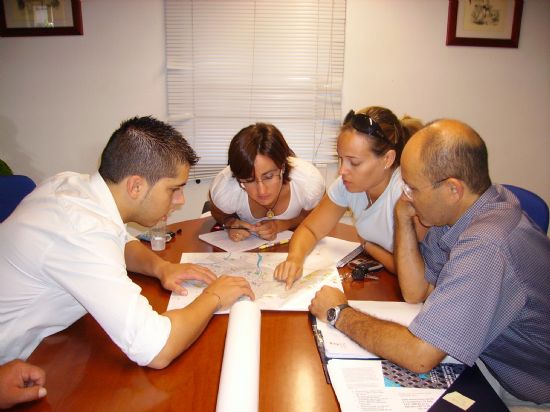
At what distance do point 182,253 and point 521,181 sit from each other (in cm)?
294

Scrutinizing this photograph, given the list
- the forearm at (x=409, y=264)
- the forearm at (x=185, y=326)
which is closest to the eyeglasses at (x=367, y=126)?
the forearm at (x=409, y=264)

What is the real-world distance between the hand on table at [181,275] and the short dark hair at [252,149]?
1.95 ft

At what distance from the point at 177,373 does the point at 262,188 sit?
1.05 metres


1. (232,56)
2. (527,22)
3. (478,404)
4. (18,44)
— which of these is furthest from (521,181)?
(18,44)

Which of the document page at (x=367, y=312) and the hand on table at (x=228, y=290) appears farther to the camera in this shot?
the hand on table at (x=228, y=290)

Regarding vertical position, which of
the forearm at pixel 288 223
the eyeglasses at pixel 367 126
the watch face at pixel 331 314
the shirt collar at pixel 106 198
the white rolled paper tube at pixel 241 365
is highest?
the eyeglasses at pixel 367 126

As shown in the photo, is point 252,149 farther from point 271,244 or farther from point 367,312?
point 367,312

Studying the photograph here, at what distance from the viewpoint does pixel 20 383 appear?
0.88m

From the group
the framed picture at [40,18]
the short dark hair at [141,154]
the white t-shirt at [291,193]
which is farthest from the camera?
the framed picture at [40,18]

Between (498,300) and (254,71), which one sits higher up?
(254,71)

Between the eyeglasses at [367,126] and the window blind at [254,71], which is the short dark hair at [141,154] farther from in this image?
the window blind at [254,71]

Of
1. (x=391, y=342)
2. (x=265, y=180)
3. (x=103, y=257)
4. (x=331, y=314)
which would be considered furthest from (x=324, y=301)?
(x=265, y=180)

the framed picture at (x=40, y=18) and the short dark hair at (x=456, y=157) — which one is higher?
the framed picture at (x=40, y=18)

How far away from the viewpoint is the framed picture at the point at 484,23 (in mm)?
2977
